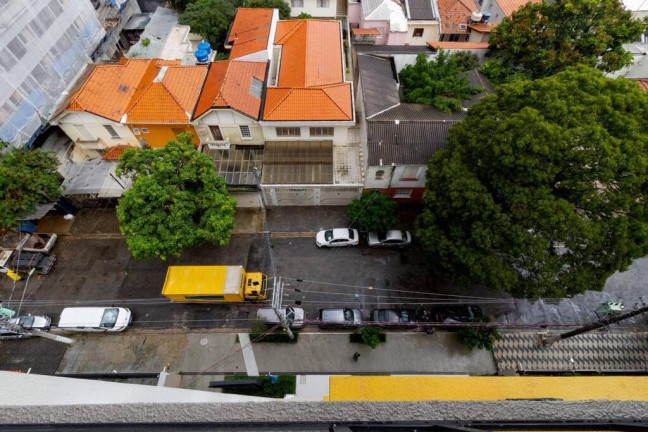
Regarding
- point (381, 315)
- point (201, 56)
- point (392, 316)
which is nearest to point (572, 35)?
point (392, 316)

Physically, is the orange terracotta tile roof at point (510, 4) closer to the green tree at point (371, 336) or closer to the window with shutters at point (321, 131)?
the window with shutters at point (321, 131)

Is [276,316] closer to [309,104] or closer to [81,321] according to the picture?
[81,321]

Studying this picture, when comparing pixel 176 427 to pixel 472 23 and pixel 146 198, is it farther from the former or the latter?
pixel 472 23

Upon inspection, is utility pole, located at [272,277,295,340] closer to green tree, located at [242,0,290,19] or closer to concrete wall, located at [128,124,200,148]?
concrete wall, located at [128,124,200,148]

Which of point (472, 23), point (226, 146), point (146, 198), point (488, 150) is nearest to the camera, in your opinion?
point (488, 150)

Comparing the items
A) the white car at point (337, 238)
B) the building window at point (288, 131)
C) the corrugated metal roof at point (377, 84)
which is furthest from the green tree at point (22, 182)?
the corrugated metal roof at point (377, 84)

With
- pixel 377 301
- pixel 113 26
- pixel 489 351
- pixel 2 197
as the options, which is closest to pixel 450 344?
pixel 489 351
